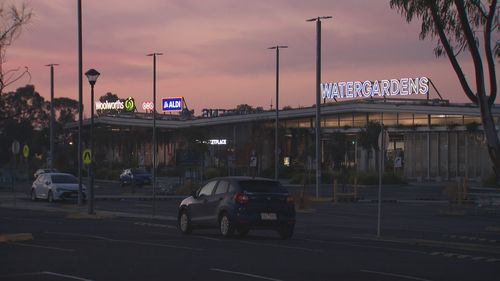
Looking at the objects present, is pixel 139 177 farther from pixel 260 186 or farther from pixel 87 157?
pixel 260 186

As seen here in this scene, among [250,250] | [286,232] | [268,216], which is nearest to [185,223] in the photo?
[268,216]

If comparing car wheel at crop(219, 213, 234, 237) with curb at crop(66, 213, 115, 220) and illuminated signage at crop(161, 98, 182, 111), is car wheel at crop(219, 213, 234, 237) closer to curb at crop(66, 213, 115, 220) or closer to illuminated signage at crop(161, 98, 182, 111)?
curb at crop(66, 213, 115, 220)

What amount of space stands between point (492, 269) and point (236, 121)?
69837 mm

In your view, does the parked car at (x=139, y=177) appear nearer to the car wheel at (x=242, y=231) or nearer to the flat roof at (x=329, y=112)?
the flat roof at (x=329, y=112)

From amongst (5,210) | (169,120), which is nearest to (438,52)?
(5,210)

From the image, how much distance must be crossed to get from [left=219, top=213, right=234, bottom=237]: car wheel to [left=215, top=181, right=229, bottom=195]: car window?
0.75m

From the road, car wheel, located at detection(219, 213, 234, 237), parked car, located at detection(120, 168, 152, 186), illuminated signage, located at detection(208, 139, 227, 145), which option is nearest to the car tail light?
car wheel, located at detection(219, 213, 234, 237)

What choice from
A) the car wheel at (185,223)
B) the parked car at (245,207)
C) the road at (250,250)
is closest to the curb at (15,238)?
the road at (250,250)

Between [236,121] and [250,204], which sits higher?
[236,121]

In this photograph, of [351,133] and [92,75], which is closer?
[92,75]

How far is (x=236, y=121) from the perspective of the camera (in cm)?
8588

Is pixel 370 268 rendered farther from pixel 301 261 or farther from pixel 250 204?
pixel 250 204

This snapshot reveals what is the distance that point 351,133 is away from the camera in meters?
82.1

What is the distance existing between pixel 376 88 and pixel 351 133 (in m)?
8.54
